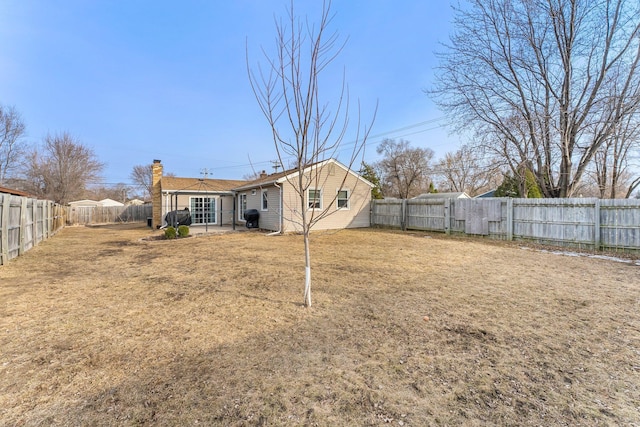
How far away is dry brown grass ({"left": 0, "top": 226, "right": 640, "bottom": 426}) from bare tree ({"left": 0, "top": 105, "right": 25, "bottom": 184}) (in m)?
24.6

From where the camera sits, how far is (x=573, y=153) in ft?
35.7

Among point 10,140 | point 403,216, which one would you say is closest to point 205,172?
point 403,216

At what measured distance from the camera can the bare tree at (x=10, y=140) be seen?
2111 cm

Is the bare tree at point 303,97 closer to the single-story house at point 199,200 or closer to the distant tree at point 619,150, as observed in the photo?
the distant tree at point 619,150

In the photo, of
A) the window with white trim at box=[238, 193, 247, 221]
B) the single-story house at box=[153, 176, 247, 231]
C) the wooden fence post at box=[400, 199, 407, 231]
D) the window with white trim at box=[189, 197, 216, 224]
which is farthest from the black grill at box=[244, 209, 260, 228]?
the wooden fence post at box=[400, 199, 407, 231]

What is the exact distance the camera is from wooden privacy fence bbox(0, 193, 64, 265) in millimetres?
6527

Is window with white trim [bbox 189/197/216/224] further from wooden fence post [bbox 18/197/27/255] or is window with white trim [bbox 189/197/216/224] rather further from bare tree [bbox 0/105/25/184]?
bare tree [bbox 0/105/25/184]

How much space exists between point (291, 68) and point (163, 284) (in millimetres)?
4158

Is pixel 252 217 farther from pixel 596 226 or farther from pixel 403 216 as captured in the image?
pixel 596 226

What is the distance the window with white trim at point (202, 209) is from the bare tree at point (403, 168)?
23.2m

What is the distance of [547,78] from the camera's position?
10.9 m

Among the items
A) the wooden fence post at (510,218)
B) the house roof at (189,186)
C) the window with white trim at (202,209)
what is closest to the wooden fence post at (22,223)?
the house roof at (189,186)

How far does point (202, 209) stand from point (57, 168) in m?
16.1

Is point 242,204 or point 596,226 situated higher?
point 242,204
